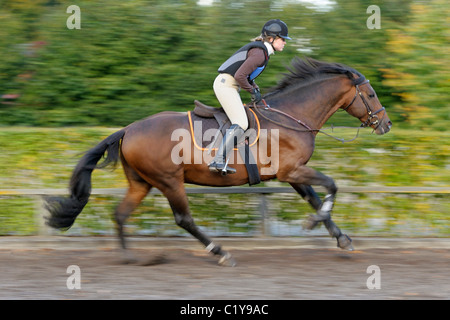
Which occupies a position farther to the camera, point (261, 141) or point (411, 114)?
point (411, 114)

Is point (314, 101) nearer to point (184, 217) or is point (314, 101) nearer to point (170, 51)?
point (184, 217)

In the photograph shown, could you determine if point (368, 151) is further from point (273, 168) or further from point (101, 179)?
point (101, 179)

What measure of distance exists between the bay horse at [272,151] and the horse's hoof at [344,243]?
0.01 metres

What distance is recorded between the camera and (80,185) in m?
7.32

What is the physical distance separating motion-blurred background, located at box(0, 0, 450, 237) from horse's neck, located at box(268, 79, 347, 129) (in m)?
0.87

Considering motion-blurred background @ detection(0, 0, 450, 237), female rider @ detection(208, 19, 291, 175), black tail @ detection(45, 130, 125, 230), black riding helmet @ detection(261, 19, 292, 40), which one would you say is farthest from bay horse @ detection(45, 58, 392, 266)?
motion-blurred background @ detection(0, 0, 450, 237)

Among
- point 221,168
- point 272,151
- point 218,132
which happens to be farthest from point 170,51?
point 221,168

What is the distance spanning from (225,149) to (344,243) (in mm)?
1897

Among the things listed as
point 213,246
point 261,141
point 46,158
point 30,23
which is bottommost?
point 213,246

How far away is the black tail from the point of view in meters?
7.29

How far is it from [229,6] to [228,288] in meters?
5.36

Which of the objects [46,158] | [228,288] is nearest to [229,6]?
[46,158]

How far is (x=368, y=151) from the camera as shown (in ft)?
26.6

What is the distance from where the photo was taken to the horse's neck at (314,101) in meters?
7.45
